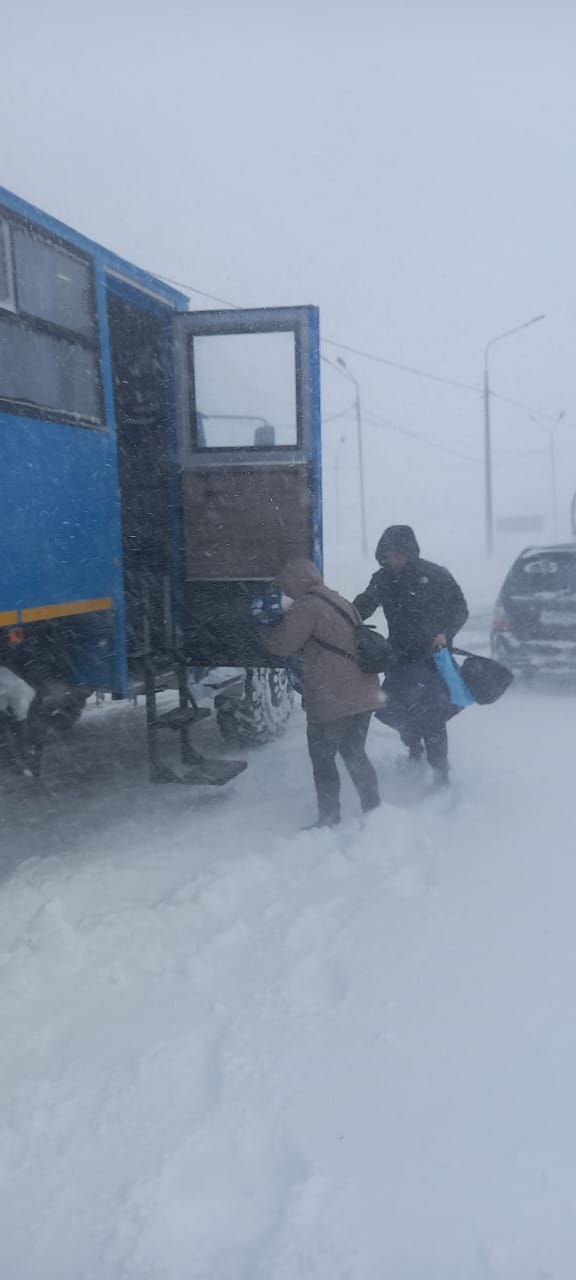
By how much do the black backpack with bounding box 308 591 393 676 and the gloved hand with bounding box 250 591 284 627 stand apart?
0.25m

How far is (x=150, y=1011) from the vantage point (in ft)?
11.0

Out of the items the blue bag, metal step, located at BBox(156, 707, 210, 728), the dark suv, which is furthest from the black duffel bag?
the dark suv

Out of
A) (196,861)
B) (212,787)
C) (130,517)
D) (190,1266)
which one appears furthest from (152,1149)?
(130,517)

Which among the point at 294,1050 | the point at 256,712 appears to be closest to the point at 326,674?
the point at 294,1050

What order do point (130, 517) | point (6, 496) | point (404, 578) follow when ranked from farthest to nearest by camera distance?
→ point (130, 517), point (404, 578), point (6, 496)

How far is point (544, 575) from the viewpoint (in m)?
9.47

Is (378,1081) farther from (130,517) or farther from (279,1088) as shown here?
(130,517)

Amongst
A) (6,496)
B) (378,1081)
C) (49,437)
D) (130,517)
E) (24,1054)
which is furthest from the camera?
(130,517)

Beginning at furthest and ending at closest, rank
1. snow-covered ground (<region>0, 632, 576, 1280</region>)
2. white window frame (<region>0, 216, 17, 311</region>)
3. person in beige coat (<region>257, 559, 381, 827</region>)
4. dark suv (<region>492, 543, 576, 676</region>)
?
dark suv (<region>492, 543, 576, 676</region>), person in beige coat (<region>257, 559, 381, 827</region>), white window frame (<region>0, 216, 17, 311</region>), snow-covered ground (<region>0, 632, 576, 1280</region>)

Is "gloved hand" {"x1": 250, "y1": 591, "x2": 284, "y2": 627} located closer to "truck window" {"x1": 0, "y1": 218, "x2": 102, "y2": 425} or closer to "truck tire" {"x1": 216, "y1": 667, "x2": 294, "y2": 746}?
"truck window" {"x1": 0, "y1": 218, "x2": 102, "y2": 425}

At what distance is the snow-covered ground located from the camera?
93.8 inches

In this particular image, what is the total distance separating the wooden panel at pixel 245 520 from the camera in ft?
19.0

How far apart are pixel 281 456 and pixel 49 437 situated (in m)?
1.57

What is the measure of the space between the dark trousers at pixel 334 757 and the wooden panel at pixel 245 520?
1.26 m
